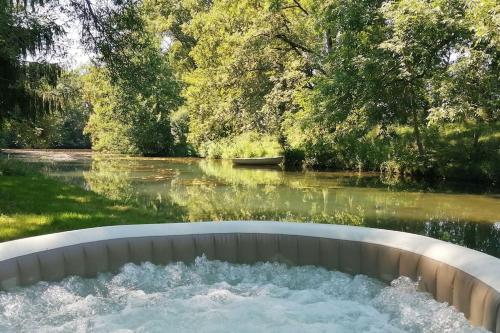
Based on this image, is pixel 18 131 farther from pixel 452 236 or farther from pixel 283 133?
pixel 452 236

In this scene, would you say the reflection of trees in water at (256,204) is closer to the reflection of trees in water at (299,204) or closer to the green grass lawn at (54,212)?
the reflection of trees in water at (299,204)

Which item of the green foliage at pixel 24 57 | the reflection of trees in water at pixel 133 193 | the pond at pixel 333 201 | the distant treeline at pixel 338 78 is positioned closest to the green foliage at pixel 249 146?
the distant treeline at pixel 338 78

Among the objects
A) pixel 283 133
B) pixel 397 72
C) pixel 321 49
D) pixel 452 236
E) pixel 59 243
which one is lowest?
pixel 452 236

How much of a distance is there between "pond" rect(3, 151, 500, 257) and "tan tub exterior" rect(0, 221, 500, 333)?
8.60 ft

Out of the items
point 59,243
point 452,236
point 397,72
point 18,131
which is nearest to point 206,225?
point 59,243

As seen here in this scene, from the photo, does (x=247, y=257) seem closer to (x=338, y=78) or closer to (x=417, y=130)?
(x=338, y=78)

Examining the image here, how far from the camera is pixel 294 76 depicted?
18.7m

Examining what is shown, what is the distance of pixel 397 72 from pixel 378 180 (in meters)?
4.35

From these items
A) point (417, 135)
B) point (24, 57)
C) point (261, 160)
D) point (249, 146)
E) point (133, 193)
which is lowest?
point (133, 193)

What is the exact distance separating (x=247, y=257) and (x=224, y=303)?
3.53 ft

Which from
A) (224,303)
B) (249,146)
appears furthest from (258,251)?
(249,146)

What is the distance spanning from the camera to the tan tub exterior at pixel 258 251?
404 cm

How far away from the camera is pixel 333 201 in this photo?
36.8 feet

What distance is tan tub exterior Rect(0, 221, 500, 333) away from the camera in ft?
13.3
